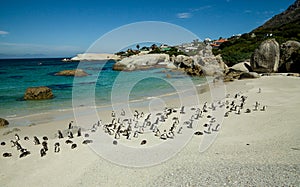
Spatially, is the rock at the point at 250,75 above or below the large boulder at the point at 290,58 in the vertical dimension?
below

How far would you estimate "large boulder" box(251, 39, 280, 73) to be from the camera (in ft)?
94.8

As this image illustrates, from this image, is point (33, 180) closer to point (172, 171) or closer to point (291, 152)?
point (172, 171)

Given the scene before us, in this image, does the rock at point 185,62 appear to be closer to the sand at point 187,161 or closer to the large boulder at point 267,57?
the large boulder at point 267,57

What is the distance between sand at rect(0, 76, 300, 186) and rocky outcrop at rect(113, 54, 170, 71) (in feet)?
134

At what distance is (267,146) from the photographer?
8.06 meters

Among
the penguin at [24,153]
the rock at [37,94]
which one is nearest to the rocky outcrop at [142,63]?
the rock at [37,94]

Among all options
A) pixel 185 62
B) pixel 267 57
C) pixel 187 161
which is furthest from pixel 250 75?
pixel 187 161

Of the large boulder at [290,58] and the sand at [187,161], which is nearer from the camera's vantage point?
the sand at [187,161]

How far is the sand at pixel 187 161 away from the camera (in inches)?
245

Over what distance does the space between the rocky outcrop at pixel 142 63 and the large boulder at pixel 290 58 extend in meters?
27.2

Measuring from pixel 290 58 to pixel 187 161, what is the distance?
27.5 m

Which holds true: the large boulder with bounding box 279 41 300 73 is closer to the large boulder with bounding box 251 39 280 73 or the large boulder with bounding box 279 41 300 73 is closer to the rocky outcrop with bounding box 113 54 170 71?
the large boulder with bounding box 251 39 280 73

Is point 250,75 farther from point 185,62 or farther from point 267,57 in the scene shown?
point 185,62

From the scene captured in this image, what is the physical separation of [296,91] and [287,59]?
13.6 metres
